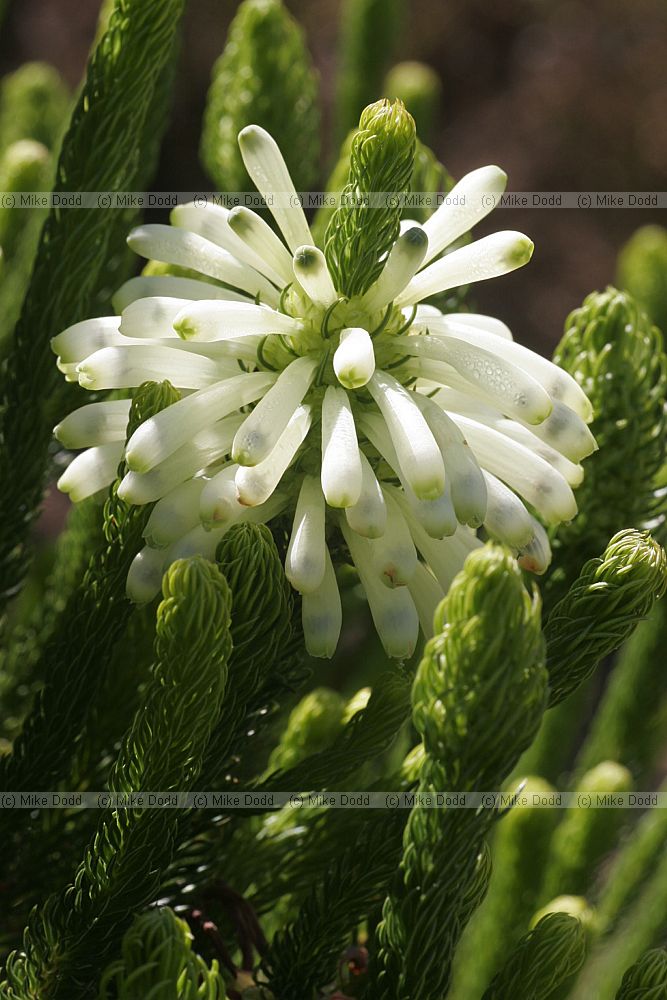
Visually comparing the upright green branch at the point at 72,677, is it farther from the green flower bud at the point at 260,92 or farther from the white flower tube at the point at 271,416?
the green flower bud at the point at 260,92

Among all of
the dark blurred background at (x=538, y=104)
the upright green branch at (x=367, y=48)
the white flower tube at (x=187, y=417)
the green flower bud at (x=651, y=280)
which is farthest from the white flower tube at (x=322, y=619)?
the dark blurred background at (x=538, y=104)

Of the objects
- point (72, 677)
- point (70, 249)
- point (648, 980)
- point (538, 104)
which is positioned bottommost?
point (538, 104)

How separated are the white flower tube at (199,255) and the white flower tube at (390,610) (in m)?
0.17

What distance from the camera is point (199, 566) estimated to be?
0.54 meters

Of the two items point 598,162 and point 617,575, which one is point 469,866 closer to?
point 617,575

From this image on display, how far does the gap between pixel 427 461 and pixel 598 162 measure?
3304 mm

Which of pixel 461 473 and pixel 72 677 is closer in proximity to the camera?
pixel 461 473

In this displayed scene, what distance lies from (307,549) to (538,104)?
322 cm

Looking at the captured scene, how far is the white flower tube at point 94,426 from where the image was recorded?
2.08 ft

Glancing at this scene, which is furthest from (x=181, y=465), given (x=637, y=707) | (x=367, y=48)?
(x=367, y=48)

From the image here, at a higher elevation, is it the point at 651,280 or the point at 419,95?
the point at 419,95

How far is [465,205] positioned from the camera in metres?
0.66

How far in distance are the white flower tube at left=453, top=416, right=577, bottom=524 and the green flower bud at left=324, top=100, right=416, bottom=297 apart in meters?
0.11

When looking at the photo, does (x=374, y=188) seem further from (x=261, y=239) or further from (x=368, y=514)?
(x=368, y=514)
